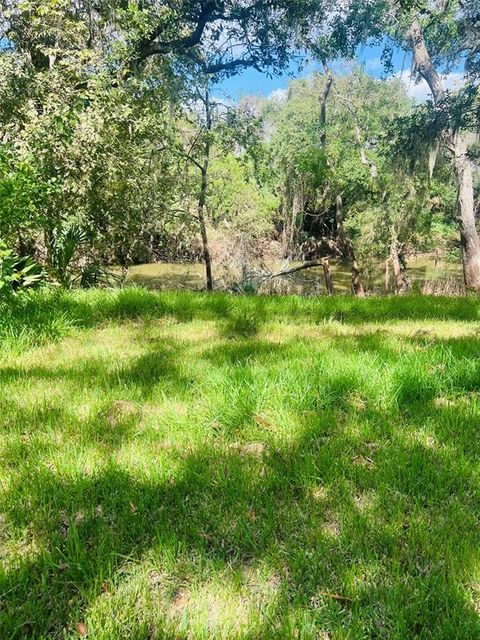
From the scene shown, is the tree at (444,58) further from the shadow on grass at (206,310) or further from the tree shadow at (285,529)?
the tree shadow at (285,529)

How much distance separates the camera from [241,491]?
1.72 meters

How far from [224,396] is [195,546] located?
104 centimetres

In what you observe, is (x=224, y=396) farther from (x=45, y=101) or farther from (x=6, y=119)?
(x=6, y=119)

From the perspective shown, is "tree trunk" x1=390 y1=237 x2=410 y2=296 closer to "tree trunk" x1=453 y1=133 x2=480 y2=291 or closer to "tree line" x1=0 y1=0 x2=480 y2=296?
"tree line" x1=0 y1=0 x2=480 y2=296

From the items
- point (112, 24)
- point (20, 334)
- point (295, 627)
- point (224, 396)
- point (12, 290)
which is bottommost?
point (295, 627)

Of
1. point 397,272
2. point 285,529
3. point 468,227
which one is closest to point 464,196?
point 468,227

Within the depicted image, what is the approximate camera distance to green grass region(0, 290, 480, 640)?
121 cm

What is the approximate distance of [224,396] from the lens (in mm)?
2438

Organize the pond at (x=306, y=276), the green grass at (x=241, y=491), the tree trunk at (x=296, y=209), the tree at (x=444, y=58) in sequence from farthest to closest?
the tree trunk at (x=296, y=209) → the pond at (x=306, y=276) → the tree at (x=444, y=58) → the green grass at (x=241, y=491)

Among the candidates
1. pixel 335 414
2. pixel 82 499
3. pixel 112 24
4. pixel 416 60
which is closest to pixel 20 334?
pixel 82 499

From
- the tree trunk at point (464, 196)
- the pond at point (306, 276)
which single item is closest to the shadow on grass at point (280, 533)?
the tree trunk at point (464, 196)

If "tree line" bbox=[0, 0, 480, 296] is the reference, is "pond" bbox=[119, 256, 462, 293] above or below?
below

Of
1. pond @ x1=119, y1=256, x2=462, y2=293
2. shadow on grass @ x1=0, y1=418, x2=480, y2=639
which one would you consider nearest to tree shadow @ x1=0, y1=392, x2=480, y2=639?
shadow on grass @ x1=0, y1=418, x2=480, y2=639

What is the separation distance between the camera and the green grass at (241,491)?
47.7 inches
